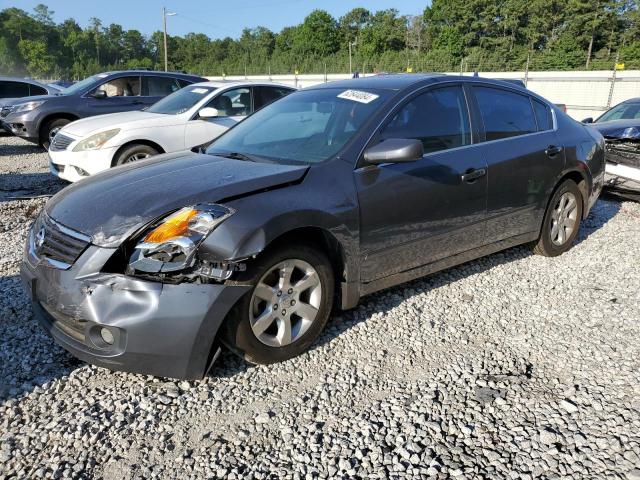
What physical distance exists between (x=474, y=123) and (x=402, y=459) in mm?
2731

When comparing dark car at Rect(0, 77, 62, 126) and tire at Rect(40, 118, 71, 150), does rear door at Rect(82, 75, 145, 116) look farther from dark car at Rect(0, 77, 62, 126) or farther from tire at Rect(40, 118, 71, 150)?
dark car at Rect(0, 77, 62, 126)

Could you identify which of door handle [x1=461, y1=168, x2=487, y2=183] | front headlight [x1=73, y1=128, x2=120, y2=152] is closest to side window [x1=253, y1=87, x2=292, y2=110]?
front headlight [x1=73, y1=128, x2=120, y2=152]

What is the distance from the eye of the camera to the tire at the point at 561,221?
4.96 meters

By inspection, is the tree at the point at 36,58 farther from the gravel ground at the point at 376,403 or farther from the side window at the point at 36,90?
the gravel ground at the point at 376,403

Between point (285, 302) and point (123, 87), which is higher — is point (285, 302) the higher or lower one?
the lower one

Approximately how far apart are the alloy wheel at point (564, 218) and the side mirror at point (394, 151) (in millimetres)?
2260

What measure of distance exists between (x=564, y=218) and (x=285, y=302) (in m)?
3.33

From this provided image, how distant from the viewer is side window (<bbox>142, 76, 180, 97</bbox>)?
1134 cm

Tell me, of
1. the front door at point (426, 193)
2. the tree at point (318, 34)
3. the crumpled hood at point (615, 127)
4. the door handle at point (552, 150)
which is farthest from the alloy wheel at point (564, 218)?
the tree at point (318, 34)

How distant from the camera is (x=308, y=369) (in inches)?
124

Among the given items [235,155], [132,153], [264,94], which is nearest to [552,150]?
[235,155]

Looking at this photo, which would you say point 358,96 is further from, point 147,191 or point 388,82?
point 147,191

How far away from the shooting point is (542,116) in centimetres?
492

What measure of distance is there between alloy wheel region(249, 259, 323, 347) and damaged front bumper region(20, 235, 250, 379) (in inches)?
8.8
